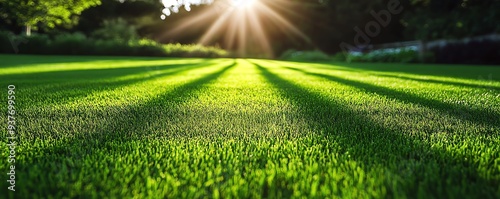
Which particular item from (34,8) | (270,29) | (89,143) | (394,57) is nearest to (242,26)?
(270,29)

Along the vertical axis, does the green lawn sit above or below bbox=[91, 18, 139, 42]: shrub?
below

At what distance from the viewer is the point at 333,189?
1.00 m

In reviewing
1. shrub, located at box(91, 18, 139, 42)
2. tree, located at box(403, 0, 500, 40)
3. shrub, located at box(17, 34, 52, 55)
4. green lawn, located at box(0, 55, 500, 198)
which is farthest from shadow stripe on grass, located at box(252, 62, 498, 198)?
shrub, located at box(91, 18, 139, 42)

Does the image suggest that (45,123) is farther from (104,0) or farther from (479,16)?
(104,0)

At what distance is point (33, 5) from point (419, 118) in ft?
42.7

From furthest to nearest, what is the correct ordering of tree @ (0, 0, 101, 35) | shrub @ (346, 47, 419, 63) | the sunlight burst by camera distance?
the sunlight burst
shrub @ (346, 47, 419, 63)
tree @ (0, 0, 101, 35)

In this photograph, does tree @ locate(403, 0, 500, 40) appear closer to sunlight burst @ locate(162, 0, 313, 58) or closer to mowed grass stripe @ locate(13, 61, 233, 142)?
sunlight burst @ locate(162, 0, 313, 58)

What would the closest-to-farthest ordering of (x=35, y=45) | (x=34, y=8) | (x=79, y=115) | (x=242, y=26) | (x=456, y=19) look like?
1. (x=79, y=115)
2. (x=34, y=8)
3. (x=456, y=19)
4. (x=35, y=45)
5. (x=242, y=26)

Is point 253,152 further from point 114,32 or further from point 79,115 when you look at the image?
point 114,32

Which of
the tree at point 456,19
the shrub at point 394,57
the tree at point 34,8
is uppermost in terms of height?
the tree at point 456,19

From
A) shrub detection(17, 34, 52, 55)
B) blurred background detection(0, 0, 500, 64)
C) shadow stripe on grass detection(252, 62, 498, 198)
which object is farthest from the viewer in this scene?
shrub detection(17, 34, 52, 55)

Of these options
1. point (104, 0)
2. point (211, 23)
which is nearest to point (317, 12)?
point (211, 23)

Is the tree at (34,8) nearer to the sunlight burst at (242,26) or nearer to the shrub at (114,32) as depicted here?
the shrub at (114,32)

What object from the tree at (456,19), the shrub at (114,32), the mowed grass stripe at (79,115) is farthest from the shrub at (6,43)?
the tree at (456,19)
